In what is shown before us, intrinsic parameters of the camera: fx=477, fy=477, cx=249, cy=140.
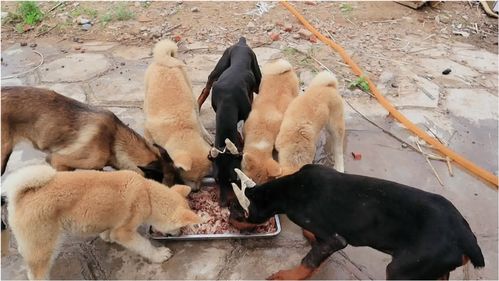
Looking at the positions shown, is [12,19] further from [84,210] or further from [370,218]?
[370,218]

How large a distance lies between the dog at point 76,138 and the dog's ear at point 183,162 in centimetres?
13

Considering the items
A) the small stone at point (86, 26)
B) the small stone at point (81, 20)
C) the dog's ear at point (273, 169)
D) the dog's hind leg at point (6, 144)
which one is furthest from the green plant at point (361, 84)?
the small stone at point (81, 20)

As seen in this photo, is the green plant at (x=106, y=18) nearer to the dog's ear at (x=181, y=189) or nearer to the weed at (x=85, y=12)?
the weed at (x=85, y=12)

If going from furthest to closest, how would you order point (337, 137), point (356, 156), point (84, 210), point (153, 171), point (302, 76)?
1. point (302, 76)
2. point (356, 156)
3. point (337, 137)
4. point (153, 171)
5. point (84, 210)

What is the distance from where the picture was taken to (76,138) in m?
4.43

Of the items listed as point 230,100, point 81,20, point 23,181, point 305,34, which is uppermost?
point 23,181

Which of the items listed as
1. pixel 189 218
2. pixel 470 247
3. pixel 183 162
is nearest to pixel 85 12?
pixel 183 162

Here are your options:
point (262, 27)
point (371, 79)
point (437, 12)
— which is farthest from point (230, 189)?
point (437, 12)

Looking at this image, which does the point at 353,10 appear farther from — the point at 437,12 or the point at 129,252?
the point at 129,252

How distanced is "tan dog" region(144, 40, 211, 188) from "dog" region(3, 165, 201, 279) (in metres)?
0.41

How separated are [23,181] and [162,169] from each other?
4.25 feet

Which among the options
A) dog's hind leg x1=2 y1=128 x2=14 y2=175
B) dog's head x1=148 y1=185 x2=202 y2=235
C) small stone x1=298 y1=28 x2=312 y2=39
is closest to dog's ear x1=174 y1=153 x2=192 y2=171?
dog's head x1=148 y1=185 x2=202 y2=235

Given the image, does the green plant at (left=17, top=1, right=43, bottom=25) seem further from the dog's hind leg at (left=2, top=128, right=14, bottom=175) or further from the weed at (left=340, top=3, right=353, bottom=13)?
the weed at (left=340, top=3, right=353, bottom=13)

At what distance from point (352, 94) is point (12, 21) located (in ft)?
18.7
